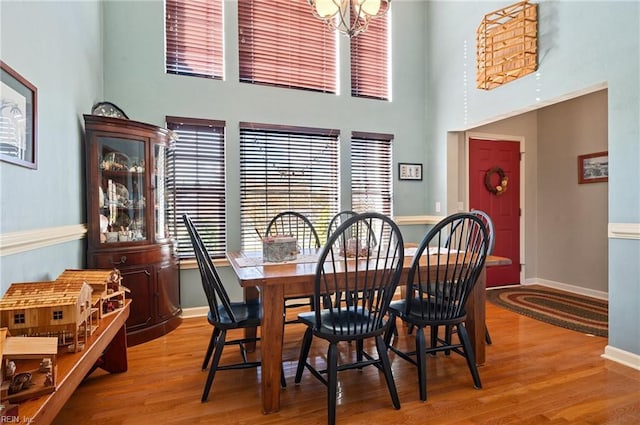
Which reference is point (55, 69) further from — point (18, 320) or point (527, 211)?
point (527, 211)

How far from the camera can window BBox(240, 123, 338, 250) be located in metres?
3.68

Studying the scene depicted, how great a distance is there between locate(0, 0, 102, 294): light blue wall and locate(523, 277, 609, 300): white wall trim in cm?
511

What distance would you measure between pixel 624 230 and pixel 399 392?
1850 millimetres

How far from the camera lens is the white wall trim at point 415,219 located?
14.0ft

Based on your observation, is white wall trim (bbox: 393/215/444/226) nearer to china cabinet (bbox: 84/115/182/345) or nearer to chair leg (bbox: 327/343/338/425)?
china cabinet (bbox: 84/115/182/345)

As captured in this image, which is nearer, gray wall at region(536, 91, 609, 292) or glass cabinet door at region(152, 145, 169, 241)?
glass cabinet door at region(152, 145, 169, 241)

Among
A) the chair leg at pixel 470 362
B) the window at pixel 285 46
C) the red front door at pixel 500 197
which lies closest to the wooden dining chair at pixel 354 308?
the chair leg at pixel 470 362

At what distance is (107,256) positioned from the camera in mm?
2646

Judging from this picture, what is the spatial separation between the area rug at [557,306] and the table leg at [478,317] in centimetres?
134

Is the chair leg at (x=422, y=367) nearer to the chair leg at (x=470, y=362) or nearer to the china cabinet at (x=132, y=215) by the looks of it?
the chair leg at (x=470, y=362)

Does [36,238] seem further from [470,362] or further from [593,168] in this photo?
[593,168]

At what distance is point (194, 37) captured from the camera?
3545 millimetres

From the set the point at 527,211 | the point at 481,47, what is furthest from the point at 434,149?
the point at 527,211

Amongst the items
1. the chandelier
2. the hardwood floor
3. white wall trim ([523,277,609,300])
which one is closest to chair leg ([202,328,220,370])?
the hardwood floor
